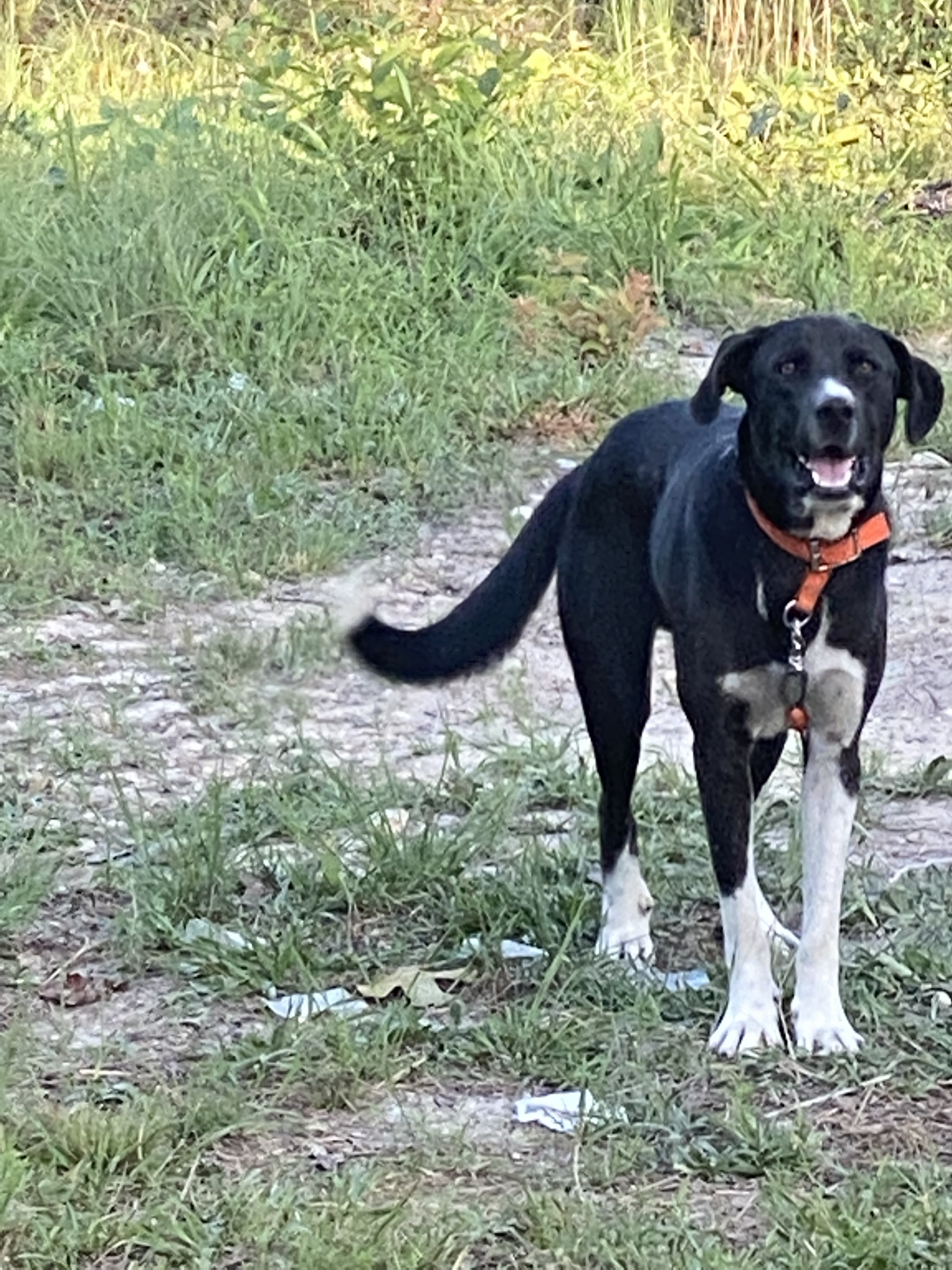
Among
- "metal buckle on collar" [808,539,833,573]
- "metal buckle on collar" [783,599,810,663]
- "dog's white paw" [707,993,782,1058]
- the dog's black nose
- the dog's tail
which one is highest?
the dog's black nose

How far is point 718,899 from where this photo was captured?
149 inches

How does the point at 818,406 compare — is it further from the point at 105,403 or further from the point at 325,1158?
the point at 105,403

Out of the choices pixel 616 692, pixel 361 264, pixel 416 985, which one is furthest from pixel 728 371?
pixel 361 264

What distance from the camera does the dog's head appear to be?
119 inches

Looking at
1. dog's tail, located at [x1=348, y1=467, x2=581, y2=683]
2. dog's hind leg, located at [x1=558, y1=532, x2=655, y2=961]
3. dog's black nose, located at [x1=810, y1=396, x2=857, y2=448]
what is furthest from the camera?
dog's tail, located at [x1=348, y1=467, x2=581, y2=683]

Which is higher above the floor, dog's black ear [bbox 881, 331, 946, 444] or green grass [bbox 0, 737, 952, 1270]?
dog's black ear [bbox 881, 331, 946, 444]

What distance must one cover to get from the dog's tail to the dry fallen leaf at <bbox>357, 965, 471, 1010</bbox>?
0.55 m

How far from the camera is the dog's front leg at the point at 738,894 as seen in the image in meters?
3.22

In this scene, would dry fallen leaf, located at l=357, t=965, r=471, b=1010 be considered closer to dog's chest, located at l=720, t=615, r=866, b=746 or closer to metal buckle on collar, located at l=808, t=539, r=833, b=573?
dog's chest, located at l=720, t=615, r=866, b=746

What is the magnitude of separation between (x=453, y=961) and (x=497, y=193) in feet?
14.3

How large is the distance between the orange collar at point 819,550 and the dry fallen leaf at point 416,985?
851 millimetres

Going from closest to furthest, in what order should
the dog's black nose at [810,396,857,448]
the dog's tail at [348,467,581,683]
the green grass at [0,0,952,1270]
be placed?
1. the green grass at [0,0,952,1270]
2. the dog's black nose at [810,396,857,448]
3. the dog's tail at [348,467,581,683]

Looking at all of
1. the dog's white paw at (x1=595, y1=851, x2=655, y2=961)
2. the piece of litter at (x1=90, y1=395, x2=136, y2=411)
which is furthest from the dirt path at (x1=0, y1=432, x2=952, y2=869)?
the piece of litter at (x1=90, y1=395, x2=136, y2=411)

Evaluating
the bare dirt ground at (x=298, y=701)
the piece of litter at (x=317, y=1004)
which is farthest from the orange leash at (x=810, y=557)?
the bare dirt ground at (x=298, y=701)
